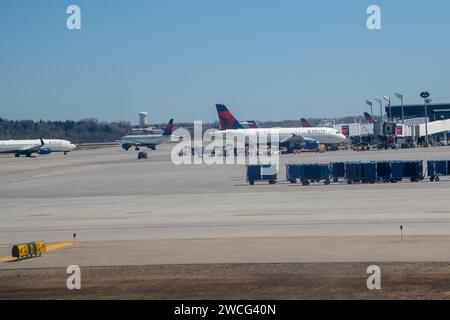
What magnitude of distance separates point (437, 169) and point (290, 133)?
6829 centimetres

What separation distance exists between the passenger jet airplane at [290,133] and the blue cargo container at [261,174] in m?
59.2

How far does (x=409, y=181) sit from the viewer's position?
58.0 meters

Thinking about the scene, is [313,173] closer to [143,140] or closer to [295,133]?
[295,133]

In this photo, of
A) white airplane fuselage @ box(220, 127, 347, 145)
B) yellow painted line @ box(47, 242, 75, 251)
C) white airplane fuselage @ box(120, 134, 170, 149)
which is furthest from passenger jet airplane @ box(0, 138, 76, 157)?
yellow painted line @ box(47, 242, 75, 251)

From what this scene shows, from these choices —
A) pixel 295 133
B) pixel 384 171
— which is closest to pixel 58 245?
pixel 384 171

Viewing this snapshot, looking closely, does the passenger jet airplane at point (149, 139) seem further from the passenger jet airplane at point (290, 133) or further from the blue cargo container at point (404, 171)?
the blue cargo container at point (404, 171)

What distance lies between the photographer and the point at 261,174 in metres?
61.4

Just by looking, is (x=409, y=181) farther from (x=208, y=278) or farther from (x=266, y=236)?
(x=208, y=278)

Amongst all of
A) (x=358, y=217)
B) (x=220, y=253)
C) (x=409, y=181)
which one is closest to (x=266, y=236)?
(x=220, y=253)

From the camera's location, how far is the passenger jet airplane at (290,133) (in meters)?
121

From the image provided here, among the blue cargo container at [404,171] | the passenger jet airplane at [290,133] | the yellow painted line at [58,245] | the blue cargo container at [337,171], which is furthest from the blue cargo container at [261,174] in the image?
the passenger jet airplane at [290,133]

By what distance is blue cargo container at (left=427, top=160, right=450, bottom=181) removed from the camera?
5716 centimetres
